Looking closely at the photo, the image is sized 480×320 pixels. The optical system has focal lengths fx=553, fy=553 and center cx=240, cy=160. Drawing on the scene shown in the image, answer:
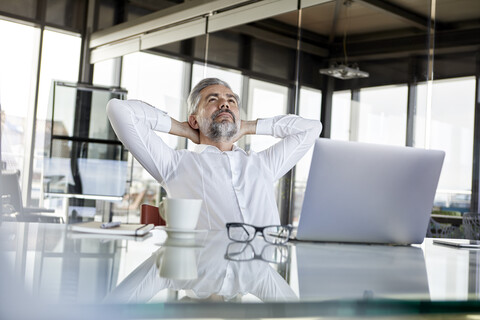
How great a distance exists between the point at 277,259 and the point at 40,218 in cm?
471

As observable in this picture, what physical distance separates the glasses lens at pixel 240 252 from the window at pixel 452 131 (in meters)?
3.33

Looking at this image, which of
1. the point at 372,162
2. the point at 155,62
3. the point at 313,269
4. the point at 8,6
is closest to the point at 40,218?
the point at 155,62

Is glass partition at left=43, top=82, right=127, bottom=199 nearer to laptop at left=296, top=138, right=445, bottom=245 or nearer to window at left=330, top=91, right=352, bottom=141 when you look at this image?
window at left=330, top=91, right=352, bottom=141

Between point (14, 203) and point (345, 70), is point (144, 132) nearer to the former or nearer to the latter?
point (345, 70)

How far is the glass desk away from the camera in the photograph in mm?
606

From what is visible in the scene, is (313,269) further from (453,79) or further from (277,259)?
(453,79)

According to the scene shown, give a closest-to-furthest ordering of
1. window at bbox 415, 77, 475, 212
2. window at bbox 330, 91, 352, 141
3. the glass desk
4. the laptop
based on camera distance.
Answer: the glass desk < the laptop < window at bbox 415, 77, 475, 212 < window at bbox 330, 91, 352, 141

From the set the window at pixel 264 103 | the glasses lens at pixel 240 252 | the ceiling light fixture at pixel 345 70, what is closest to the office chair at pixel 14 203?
the window at pixel 264 103

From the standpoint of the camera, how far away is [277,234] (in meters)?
1.52

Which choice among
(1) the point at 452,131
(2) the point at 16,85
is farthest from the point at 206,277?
(2) the point at 16,85

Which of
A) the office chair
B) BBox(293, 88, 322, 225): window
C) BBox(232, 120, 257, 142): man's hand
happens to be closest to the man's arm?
BBox(232, 120, 257, 142): man's hand

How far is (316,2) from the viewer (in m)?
4.93

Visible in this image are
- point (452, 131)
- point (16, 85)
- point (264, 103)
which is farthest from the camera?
point (16, 85)

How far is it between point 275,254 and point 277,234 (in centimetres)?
30
